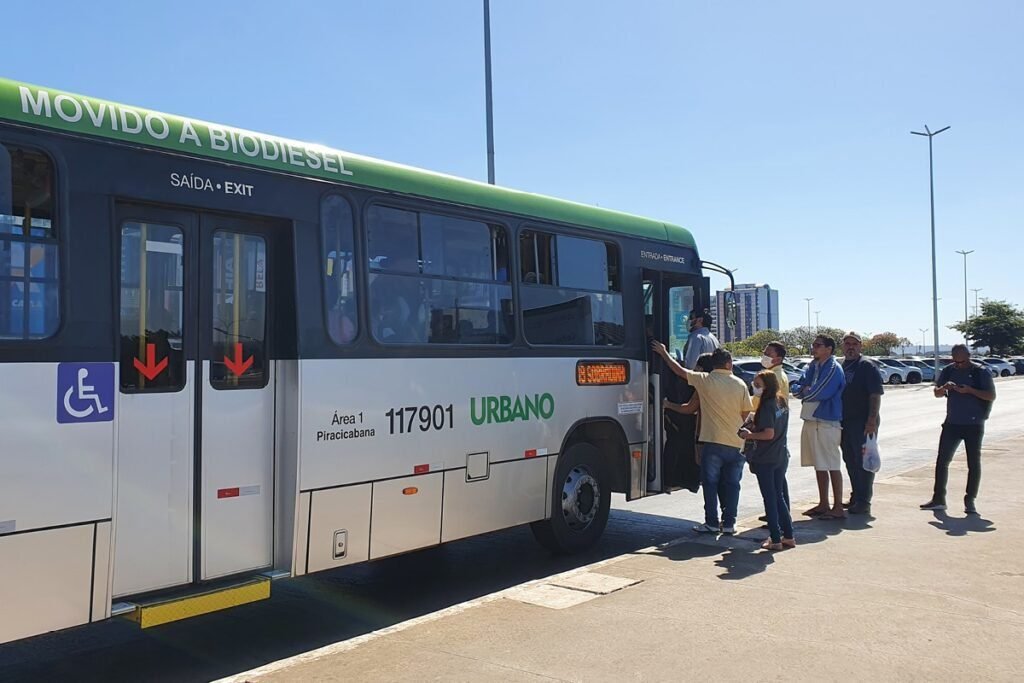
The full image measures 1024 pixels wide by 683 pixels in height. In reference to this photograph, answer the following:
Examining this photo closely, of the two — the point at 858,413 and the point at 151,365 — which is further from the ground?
the point at 151,365

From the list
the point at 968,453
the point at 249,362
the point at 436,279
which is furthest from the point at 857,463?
the point at 249,362

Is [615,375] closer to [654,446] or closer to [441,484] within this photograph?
[654,446]

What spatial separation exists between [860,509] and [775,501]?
2.34m

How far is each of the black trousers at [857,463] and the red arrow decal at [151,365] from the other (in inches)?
300

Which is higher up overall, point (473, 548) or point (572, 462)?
point (572, 462)

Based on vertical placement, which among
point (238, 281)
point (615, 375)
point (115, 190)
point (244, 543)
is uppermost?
point (115, 190)

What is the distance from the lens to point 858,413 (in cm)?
1005

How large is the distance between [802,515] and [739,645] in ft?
16.7

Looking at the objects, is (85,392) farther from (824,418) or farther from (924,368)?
(924,368)

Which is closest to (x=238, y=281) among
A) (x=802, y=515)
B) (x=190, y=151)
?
(x=190, y=151)

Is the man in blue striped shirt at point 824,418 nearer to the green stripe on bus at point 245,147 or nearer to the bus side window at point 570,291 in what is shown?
the bus side window at point 570,291

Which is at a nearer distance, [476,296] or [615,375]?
[476,296]

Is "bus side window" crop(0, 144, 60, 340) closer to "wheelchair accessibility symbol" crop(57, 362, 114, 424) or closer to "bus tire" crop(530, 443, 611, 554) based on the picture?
"wheelchair accessibility symbol" crop(57, 362, 114, 424)

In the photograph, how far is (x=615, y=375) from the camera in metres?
8.87
